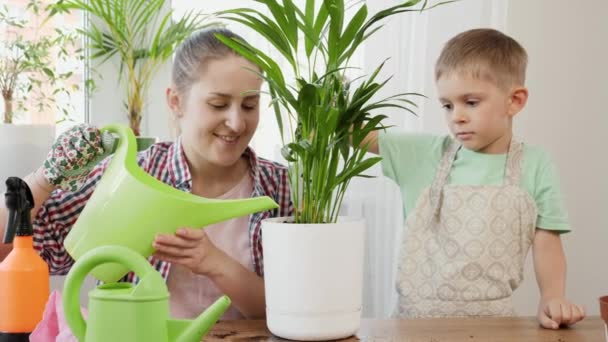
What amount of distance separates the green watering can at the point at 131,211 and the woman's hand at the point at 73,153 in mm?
107

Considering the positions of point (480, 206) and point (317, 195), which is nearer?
point (317, 195)

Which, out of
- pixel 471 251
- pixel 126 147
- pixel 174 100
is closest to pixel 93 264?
pixel 126 147

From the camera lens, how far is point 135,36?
2.26m

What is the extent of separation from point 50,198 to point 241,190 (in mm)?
384

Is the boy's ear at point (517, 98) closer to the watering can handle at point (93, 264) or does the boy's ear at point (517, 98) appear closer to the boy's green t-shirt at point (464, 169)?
the boy's green t-shirt at point (464, 169)

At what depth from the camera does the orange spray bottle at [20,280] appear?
3.10 feet

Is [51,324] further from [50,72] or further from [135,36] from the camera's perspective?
[135,36]

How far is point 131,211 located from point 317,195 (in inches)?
11.4

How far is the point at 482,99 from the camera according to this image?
5.24 feet

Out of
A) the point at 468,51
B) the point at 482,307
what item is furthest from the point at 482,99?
the point at 482,307

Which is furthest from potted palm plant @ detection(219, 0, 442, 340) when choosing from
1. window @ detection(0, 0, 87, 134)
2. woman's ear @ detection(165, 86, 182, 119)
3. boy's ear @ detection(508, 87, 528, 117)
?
window @ detection(0, 0, 87, 134)

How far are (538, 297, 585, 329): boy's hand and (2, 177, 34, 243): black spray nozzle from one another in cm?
84

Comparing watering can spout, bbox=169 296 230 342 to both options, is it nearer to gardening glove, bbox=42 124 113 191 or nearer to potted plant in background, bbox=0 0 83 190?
gardening glove, bbox=42 124 113 191

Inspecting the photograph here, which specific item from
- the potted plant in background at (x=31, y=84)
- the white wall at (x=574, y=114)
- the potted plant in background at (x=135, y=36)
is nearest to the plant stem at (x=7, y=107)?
the potted plant in background at (x=31, y=84)
